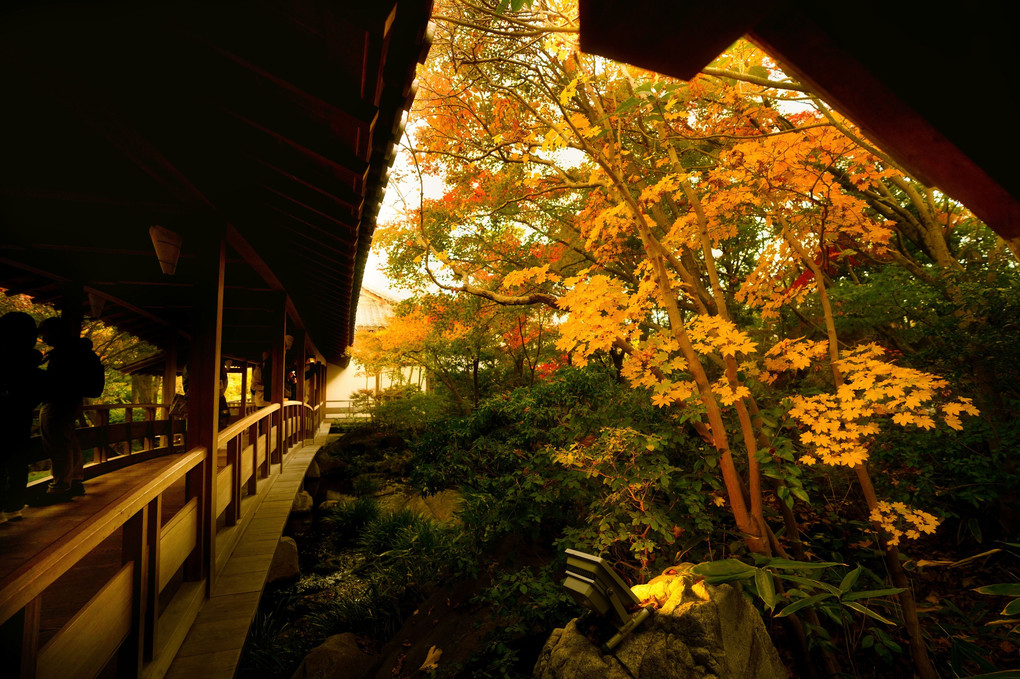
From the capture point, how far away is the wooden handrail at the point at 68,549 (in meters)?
1.38

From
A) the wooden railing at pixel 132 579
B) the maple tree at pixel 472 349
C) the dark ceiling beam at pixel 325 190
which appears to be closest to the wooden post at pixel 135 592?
the wooden railing at pixel 132 579

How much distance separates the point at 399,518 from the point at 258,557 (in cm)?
324

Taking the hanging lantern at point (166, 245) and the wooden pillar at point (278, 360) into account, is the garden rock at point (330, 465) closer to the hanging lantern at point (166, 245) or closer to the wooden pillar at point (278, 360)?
the wooden pillar at point (278, 360)

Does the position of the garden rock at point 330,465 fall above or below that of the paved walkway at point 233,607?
below

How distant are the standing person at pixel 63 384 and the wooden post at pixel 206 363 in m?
1.06

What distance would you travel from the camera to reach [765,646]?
301 cm

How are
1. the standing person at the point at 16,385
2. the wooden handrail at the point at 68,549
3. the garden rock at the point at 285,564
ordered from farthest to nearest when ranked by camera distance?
the garden rock at the point at 285,564 < the standing person at the point at 16,385 < the wooden handrail at the point at 68,549

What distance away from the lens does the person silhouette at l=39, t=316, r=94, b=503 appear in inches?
145

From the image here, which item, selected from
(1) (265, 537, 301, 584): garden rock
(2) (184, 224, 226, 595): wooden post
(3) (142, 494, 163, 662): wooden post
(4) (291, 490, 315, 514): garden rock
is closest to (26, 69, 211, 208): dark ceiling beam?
(2) (184, 224, 226, 595): wooden post

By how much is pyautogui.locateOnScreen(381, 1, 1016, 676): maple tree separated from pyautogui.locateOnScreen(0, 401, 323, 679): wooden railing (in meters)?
3.06

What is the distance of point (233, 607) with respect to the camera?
3504mm

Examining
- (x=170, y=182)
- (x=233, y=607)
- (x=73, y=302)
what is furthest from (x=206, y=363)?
(x=73, y=302)

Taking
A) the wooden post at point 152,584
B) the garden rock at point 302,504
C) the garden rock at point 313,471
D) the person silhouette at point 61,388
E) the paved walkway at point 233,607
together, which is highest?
the person silhouette at point 61,388

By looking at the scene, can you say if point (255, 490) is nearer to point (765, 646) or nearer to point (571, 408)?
point (571, 408)
